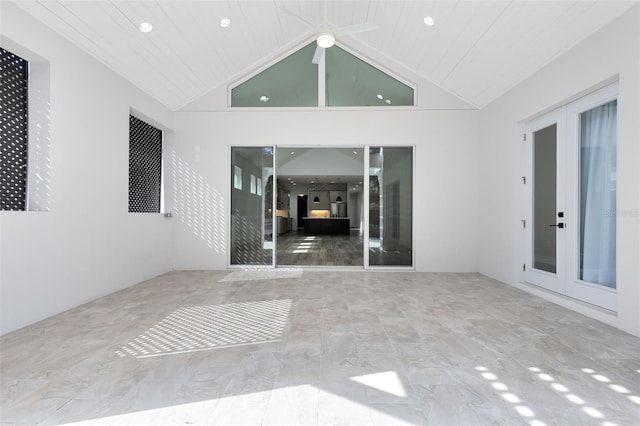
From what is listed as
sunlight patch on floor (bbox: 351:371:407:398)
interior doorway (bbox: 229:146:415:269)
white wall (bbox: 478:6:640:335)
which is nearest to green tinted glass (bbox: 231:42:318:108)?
interior doorway (bbox: 229:146:415:269)

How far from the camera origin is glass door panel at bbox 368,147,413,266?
19.5 ft

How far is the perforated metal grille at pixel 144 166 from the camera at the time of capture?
506 cm

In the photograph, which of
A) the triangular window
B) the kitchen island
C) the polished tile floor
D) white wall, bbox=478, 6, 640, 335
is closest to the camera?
the polished tile floor

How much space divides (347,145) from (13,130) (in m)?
4.41

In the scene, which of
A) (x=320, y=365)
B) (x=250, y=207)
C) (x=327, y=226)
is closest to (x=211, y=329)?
(x=320, y=365)

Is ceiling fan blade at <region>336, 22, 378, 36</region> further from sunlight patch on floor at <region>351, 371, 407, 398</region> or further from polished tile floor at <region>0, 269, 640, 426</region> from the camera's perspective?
sunlight patch on floor at <region>351, 371, 407, 398</region>

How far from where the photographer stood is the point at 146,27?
154 inches

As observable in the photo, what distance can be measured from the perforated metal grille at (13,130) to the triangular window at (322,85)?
3.21 metres

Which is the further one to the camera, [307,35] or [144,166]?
[307,35]

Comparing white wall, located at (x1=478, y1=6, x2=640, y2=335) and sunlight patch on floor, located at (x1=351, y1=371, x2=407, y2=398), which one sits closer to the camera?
sunlight patch on floor, located at (x1=351, y1=371, x2=407, y2=398)

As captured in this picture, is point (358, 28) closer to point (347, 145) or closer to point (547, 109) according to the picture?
point (347, 145)

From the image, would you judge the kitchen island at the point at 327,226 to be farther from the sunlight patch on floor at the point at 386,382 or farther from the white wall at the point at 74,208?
the sunlight patch on floor at the point at 386,382

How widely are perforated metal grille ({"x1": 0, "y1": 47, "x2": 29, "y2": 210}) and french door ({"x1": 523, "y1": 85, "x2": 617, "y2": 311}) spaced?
573 cm

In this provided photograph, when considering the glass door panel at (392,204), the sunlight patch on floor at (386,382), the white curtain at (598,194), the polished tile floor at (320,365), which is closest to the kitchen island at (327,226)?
the glass door panel at (392,204)
